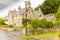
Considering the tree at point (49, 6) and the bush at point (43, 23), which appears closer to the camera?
the bush at point (43, 23)

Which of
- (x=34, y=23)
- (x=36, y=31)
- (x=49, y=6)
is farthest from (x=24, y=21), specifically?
(x=49, y=6)

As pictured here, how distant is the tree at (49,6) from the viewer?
360 centimetres

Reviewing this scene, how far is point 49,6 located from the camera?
366cm

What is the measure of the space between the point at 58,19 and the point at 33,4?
65 centimetres

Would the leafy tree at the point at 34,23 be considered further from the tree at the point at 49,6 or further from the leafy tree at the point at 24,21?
the tree at the point at 49,6

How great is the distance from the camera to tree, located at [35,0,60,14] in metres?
3.60

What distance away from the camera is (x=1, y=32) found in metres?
3.62

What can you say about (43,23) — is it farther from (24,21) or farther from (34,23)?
(24,21)

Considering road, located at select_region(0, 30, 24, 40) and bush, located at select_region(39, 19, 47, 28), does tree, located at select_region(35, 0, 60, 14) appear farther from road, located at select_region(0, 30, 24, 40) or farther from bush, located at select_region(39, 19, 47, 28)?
road, located at select_region(0, 30, 24, 40)

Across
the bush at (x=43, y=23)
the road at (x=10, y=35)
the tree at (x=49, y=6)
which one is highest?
the tree at (x=49, y=6)

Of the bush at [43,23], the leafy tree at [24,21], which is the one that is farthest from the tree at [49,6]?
the leafy tree at [24,21]

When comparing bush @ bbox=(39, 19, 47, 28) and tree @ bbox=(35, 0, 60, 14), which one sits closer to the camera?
bush @ bbox=(39, 19, 47, 28)

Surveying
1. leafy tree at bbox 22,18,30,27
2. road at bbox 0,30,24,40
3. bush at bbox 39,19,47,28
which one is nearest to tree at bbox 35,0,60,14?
bush at bbox 39,19,47,28

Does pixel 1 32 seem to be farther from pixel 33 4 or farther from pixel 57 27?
pixel 57 27
